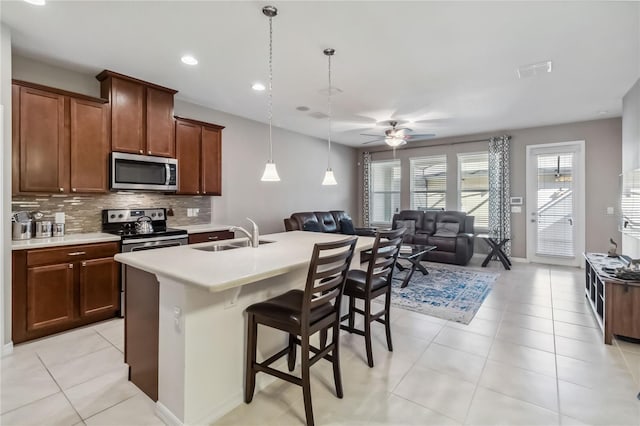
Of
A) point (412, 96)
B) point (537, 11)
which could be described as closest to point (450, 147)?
point (412, 96)

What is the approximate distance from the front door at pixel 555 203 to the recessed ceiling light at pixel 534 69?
10.7 ft

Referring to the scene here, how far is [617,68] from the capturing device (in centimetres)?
335

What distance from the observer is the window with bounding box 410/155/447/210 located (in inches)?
287

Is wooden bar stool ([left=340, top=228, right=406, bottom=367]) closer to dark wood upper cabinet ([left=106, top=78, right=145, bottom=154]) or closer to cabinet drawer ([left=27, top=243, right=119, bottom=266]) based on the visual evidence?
cabinet drawer ([left=27, top=243, right=119, bottom=266])

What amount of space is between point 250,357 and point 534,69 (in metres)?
3.98

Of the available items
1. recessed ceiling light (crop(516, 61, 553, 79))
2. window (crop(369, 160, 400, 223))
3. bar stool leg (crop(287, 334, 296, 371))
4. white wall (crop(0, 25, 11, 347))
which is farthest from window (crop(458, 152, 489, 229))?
white wall (crop(0, 25, 11, 347))

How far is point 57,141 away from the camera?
310cm

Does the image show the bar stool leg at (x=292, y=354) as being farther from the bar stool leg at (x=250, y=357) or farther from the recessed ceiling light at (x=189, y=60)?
the recessed ceiling light at (x=189, y=60)

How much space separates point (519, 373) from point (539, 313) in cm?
158

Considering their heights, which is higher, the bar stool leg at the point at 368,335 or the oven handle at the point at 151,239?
the oven handle at the point at 151,239

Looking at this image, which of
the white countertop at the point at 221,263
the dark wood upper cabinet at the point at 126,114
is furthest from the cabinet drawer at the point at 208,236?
the white countertop at the point at 221,263

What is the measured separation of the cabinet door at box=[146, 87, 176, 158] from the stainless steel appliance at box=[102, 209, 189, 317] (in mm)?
831

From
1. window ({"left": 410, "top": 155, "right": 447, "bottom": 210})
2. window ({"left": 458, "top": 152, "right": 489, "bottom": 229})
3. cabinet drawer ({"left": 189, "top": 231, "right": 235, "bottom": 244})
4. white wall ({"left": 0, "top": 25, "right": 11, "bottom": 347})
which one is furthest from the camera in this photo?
window ({"left": 410, "top": 155, "right": 447, "bottom": 210})

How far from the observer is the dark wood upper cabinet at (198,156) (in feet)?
13.7
